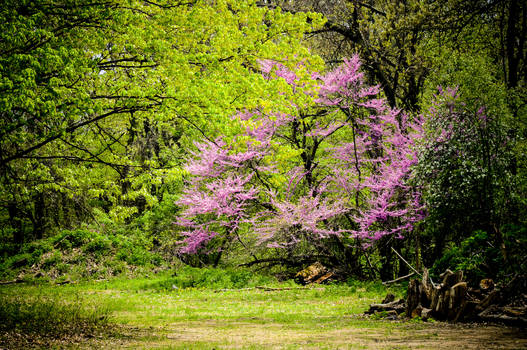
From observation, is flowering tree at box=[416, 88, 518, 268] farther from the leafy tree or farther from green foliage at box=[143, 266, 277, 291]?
green foliage at box=[143, 266, 277, 291]

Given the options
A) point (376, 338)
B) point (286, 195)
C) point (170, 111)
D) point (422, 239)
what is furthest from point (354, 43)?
point (376, 338)

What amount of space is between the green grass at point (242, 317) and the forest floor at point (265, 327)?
0.05 ft

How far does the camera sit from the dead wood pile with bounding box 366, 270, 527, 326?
7617mm

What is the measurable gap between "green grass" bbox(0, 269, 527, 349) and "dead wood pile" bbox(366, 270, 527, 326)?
56 cm

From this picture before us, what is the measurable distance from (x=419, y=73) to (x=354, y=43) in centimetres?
331

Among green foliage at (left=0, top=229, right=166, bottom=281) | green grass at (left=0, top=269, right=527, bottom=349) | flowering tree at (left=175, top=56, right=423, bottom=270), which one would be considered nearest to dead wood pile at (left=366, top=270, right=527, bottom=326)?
green grass at (left=0, top=269, right=527, bottom=349)

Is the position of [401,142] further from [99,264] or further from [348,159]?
[99,264]

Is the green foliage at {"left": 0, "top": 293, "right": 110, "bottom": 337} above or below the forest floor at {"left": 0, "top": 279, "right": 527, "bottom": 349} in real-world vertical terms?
above

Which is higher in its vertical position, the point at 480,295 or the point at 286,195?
the point at 286,195

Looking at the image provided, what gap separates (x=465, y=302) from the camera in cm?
800

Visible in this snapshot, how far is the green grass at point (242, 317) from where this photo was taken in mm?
6523

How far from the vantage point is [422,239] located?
635 inches

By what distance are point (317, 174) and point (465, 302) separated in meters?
11.2

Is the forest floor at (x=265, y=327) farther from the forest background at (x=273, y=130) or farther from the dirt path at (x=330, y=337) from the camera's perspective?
the forest background at (x=273, y=130)
